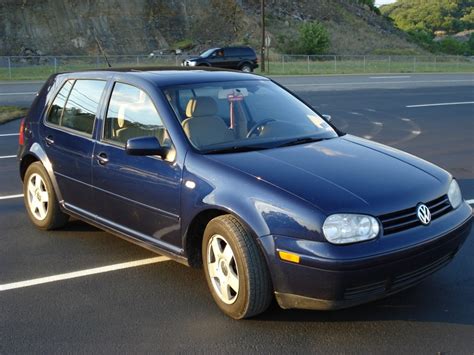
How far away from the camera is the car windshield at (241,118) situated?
4.59 m

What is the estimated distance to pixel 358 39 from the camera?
223 ft

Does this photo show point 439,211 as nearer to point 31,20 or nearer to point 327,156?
point 327,156

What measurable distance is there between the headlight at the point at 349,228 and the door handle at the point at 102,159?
2114 millimetres

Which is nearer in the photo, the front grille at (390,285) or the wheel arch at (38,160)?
the front grille at (390,285)

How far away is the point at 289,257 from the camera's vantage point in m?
3.63

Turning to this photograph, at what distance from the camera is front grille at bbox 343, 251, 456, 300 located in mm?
3623

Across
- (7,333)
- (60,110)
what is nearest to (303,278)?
(7,333)

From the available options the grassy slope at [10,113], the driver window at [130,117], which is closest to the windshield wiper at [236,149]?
the driver window at [130,117]

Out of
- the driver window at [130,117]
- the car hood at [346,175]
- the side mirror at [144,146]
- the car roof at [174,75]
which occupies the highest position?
the car roof at [174,75]

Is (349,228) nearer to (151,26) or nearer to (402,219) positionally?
(402,219)

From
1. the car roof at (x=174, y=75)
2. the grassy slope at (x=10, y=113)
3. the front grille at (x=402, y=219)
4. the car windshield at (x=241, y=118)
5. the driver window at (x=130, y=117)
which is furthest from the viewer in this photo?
the grassy slope at (x=10, y=113)

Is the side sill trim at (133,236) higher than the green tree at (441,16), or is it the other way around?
the green tree at (441,16)

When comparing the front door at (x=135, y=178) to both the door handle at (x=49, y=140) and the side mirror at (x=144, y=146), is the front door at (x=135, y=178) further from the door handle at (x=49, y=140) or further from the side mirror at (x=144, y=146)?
the door handle at (x=49, y=140)

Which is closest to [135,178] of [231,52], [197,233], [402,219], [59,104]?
[197,233]
